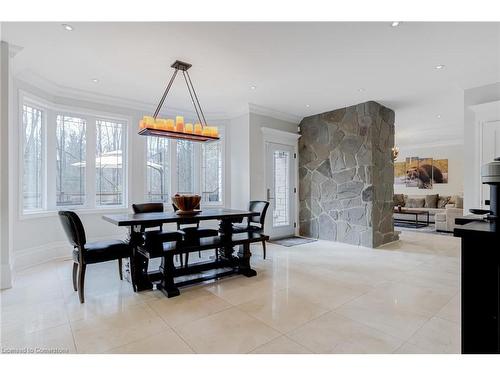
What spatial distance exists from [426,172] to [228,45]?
29.2 ft

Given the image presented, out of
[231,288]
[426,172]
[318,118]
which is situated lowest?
[231,288]

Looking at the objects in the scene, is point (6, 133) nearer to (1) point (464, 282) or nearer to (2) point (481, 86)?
(1) point (464, 282)

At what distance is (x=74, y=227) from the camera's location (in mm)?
2572

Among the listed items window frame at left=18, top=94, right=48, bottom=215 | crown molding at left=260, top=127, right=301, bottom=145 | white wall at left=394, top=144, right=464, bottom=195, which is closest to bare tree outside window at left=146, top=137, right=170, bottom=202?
window frame at left=18, top=94, right=48, bottom=215

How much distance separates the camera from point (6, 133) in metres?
2.95

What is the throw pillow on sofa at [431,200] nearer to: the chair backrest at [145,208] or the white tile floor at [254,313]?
the white tile floor at [254,313]

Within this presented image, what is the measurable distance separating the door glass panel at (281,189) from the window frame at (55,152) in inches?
117

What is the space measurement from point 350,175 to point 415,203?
15.9 ft

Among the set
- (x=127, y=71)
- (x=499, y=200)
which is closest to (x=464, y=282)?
(x=499, y=200)

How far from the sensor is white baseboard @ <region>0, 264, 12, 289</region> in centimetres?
288

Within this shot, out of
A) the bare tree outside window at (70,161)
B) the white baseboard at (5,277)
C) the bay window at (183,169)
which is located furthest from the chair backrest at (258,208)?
the white baseboard at (5,277)

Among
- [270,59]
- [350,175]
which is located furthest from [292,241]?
[270,59]

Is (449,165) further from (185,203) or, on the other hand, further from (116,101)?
(116,101)

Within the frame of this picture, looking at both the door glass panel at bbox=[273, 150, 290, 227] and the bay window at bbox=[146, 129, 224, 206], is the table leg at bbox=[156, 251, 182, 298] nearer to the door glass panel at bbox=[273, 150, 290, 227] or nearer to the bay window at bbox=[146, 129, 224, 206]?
the bay window at bbox=[146, 129, 224, 206]
